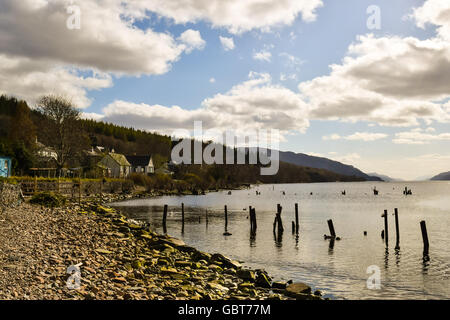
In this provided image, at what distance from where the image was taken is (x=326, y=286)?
18219mm

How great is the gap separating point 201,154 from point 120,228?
146m

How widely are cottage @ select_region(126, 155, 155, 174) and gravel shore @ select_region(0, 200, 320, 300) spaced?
97.0 meters

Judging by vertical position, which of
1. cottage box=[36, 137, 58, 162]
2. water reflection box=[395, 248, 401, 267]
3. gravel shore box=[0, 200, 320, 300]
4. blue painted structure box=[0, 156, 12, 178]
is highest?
cottage box=[36, 137, 58, 162]

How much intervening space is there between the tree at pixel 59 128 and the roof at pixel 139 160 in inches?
2276

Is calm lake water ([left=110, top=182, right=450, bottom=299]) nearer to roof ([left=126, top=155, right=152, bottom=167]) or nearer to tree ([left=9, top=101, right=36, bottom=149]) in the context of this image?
tree ([left=9, top=101, right=36, bottom=149])

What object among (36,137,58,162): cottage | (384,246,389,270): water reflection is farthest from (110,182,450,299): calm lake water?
(36,137,58,162): cottage

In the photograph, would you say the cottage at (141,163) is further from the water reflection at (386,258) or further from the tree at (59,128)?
the water reflection at (386,258)

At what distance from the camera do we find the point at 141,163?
122 m

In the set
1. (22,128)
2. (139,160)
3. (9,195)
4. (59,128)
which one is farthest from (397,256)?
(139,160)

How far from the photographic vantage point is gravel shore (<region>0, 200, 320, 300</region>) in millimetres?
11484

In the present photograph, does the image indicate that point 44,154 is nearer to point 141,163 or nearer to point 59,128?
point 59,128

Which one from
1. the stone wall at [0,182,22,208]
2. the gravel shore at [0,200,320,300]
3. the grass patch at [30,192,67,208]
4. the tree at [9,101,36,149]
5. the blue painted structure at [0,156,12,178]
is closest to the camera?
the gravel shore at [0,200,320,300]

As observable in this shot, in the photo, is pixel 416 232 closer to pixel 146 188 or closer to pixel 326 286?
pixel 326 286

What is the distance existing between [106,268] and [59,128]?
5364 centimetres
